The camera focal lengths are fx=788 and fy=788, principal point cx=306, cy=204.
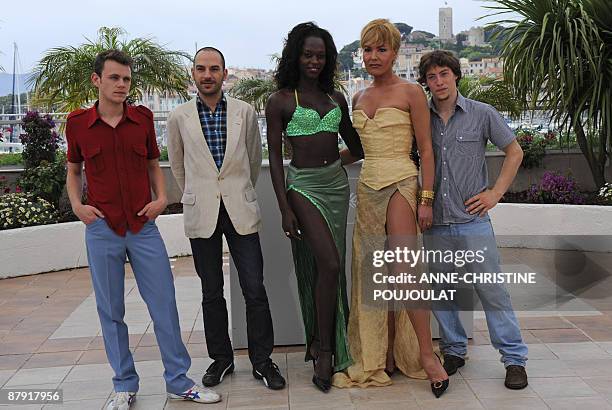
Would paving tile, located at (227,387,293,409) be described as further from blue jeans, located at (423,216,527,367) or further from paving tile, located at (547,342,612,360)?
paving tile, located at (547,342,612,360)

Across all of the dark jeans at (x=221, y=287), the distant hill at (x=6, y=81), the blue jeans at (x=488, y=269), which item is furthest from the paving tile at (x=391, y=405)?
the distant hill at (x=6, y=81)

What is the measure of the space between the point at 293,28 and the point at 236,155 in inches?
27.1

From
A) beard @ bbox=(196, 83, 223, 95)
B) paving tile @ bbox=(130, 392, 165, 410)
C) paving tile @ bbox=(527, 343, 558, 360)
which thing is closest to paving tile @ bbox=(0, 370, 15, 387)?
→ paving tile @ bbox=(130, 392, 165, 410)

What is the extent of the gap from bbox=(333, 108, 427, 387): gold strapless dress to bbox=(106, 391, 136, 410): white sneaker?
1.05 meters

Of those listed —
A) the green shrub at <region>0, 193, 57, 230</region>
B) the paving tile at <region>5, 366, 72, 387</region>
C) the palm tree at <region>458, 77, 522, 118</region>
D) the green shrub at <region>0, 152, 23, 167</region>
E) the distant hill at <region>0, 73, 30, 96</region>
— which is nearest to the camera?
the paving tile at <region>5, 366, 72, 387</region>

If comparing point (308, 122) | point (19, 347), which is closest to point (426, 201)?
point (308, 122)

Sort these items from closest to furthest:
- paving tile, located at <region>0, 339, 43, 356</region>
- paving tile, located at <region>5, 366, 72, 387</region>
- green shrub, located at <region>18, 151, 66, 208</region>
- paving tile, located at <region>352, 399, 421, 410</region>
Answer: paving tile, located at <region>352, 399, 421, 410</region> → paving tile, located at <region>5, 366, 72, 387</region> → paving tile, located at <region>0, 339, 43, 356</region> → green shrub, located at <region>18, 151, 66, 208</region>

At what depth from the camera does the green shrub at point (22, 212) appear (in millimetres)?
7559

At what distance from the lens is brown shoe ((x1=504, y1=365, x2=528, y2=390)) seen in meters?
3.96

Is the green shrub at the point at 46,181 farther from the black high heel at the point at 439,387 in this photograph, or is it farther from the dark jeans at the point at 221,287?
the black high heel at the point at 439,387

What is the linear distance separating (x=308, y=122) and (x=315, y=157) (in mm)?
178

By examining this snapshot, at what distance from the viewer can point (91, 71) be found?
9812 mm

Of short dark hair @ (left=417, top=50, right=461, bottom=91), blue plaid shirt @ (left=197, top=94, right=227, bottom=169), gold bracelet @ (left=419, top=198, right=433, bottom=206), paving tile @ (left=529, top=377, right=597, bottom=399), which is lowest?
paving tile @ (left=529, top=377, right=597, bottom=399)

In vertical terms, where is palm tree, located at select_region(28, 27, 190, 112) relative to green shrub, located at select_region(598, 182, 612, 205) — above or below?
above
